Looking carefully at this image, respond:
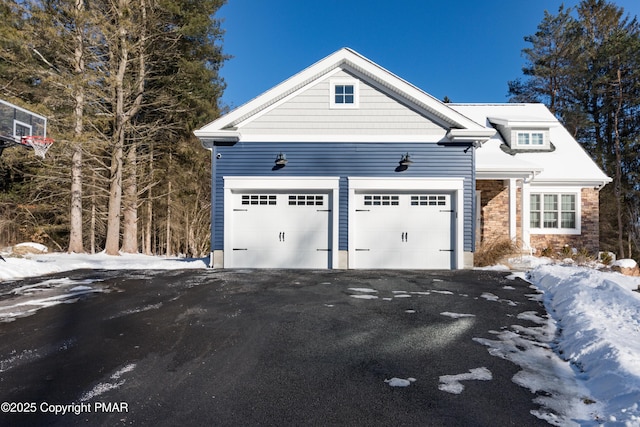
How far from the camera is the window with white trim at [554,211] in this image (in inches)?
482

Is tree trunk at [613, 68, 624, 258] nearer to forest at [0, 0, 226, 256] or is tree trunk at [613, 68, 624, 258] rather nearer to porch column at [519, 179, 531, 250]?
porch column at [519, 179, 531, 250]

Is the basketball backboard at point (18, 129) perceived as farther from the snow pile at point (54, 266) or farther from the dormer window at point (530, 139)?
the dormer window at point (530, 139)

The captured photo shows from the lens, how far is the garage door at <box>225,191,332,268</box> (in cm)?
923

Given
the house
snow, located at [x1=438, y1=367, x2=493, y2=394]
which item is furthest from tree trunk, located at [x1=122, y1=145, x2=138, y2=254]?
snow, located at [x1=438, y1=367, x2=493, y2=394]

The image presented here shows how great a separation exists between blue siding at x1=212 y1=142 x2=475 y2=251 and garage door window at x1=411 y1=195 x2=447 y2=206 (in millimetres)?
544

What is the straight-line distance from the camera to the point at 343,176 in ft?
30.2

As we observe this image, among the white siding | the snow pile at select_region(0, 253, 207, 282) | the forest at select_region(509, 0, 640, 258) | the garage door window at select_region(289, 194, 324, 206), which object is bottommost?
the snow pile at select_region(0, 253, 207, 282)

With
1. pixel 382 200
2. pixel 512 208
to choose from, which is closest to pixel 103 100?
pixel 382 200

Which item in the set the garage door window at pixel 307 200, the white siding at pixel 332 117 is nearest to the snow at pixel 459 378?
the garage door window at pixel 307 200

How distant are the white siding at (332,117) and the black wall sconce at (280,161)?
25.8 inches

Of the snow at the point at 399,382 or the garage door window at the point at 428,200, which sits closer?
the snow at the point at 399,382

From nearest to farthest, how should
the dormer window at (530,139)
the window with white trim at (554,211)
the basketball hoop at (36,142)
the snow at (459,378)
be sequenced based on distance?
the snow at (459,378), the basketball hoop at (36,142), the window with white trim at (554,211), the dormer window at (530,139)

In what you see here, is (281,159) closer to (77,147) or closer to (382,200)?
(382,200)

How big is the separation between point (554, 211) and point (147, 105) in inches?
631
